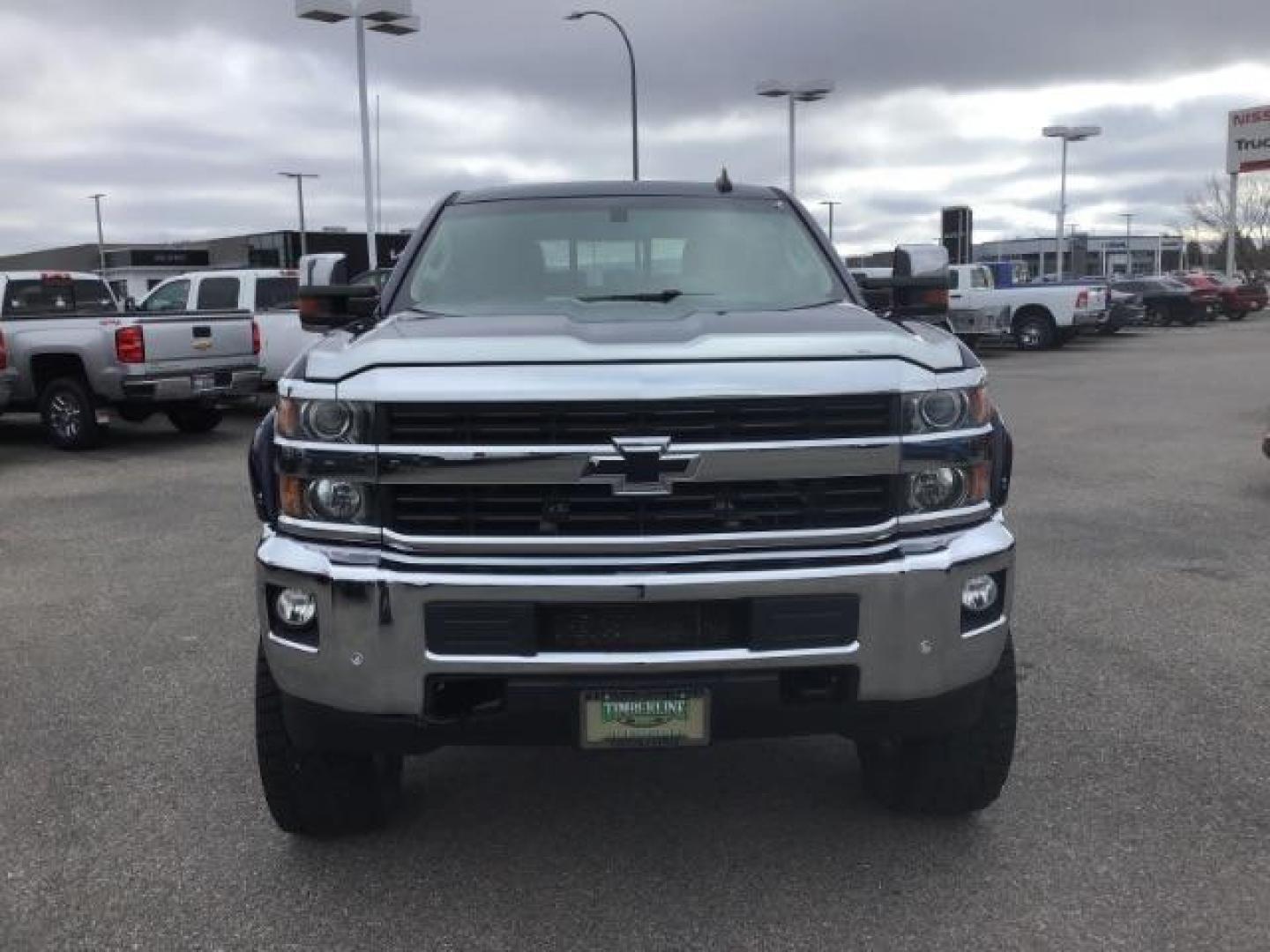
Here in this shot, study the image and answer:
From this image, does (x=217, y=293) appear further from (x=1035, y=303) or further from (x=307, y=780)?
(x=1035, y=303)

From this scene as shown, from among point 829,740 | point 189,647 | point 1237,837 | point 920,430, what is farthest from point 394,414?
point 189,647

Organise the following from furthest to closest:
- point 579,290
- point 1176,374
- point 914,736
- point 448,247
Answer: point 1176,374 → point 448,247 → point 579,290 → point 914,736

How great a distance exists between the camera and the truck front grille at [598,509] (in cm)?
300

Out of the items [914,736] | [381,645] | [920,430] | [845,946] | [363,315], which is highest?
[363,315]

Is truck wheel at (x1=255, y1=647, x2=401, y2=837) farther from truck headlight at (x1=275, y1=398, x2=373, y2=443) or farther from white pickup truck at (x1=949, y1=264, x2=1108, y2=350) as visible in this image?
white pickup truck at (x1=949, y1=264, x2=1108, y2=350)

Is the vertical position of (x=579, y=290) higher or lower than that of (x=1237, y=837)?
higher

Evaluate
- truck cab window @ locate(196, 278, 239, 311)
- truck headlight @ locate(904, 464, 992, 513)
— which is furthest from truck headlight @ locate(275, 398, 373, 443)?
truck cab window @ locate(196, 278, 239, 311)

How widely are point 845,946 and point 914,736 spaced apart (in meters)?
0.56

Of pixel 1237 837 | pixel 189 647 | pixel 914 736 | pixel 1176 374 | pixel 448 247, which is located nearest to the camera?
pixel 914 736

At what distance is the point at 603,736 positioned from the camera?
3033 millimetres

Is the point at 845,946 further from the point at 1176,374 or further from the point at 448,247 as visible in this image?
the point at 1176,374

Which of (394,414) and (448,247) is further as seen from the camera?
(448,247)

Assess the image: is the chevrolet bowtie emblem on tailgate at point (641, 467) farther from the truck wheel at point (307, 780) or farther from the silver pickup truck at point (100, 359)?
the silver pickup truck at point (100, 359)

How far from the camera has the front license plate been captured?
2.98m
